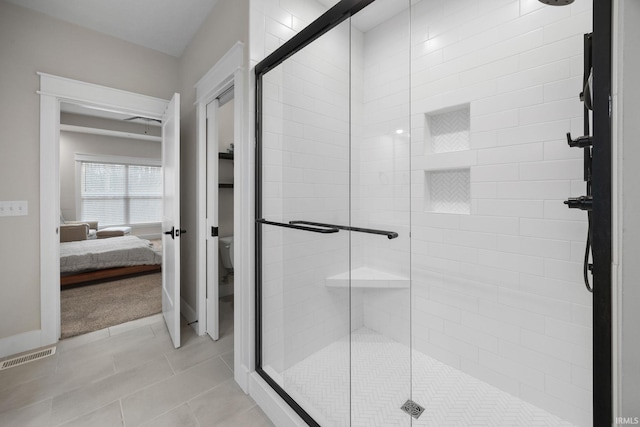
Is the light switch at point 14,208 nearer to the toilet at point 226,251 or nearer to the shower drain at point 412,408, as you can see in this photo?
the toilet at point 226,251

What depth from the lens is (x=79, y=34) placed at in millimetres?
2359

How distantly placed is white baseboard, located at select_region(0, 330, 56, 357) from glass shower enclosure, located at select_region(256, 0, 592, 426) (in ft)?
6.40

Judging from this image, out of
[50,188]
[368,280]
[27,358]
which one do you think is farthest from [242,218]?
[27,358]

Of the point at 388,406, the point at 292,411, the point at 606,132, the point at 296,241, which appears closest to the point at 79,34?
the point at 296,241

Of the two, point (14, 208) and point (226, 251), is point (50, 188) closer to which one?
point (14, 208)

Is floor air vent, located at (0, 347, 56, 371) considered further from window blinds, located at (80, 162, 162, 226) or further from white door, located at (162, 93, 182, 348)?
window blinds, located at (80, 162, 162, 226)

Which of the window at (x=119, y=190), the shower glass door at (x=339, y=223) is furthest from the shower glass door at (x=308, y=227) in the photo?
the window at (x=119, y=190)

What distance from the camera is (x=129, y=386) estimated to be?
1771mm

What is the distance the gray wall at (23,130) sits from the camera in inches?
82.4

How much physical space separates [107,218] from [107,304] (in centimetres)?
445

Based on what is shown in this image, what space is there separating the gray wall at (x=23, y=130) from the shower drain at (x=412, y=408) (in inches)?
112

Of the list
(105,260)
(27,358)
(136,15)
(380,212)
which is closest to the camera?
(380,212)

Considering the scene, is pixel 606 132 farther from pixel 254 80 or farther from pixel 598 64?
pixel 254 80

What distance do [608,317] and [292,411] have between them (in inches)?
54.6
